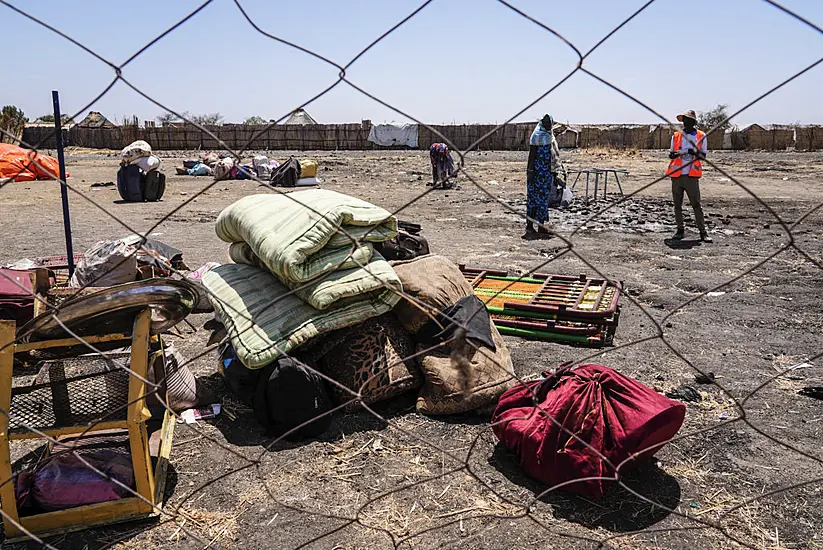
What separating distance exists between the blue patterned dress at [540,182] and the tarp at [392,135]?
73.5 feet

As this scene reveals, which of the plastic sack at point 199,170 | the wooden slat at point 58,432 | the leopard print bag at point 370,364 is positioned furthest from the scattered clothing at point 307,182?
the wooden slat at point 58,432

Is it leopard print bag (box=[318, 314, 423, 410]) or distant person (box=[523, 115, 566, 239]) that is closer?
leopard print bag (box=[318, 314, 423, 410])

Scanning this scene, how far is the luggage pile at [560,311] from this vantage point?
13.6ft

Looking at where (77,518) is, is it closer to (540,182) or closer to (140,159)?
(540,182)

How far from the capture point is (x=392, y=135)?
30156mm

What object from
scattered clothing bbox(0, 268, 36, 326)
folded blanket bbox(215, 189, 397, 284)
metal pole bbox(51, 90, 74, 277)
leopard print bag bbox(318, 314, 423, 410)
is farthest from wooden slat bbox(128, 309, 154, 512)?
metal pole bbox(51, 90, 74, 277)

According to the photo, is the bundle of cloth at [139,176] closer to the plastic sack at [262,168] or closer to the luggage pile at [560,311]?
the plastic sack at [262,168]

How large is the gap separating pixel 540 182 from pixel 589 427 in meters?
5.88

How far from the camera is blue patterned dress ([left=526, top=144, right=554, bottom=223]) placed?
26.4ft

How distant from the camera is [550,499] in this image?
2.50m

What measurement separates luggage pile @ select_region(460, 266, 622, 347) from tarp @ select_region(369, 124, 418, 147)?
25746 mm

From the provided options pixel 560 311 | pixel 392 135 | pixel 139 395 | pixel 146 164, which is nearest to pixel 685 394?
pixel 560 311

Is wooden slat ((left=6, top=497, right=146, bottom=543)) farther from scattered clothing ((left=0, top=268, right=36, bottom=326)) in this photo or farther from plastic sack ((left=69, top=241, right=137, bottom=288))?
plastic sack ((left=69, top=241, right=137, bottom=288))

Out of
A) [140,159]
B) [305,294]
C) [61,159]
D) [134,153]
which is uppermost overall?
[134,153]
